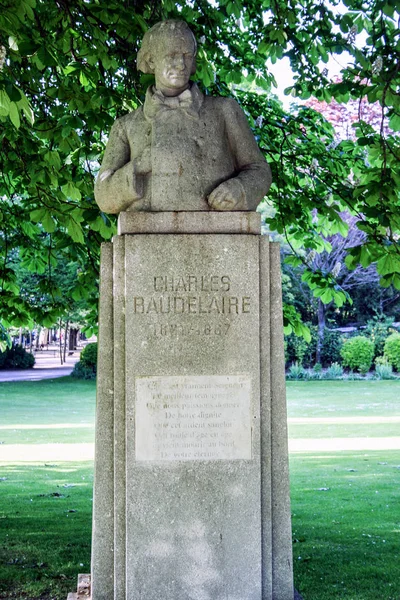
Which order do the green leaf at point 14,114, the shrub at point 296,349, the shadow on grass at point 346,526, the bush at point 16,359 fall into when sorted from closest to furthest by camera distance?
1. the green leaf at point 14,114
2. the shadow on grass at point 346,526
3. the shrub at point 296,349
4. the bush at point 16,359

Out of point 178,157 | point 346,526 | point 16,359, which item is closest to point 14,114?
point 178,157

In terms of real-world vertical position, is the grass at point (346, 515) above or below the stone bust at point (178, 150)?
below

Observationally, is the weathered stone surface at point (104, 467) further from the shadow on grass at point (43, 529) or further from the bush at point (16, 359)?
the bush at point (16, 359)

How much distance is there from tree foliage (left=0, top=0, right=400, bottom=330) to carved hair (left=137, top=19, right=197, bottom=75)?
0.78 metres

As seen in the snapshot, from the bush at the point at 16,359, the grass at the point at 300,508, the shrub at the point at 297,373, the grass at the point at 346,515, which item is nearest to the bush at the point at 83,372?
the bush at the point at 16,359

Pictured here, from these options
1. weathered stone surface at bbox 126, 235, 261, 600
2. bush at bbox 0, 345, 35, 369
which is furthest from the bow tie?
bush at bbox 0, 345, 35, 369

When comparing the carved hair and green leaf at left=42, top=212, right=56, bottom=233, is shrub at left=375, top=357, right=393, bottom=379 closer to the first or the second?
green leaf at left=42, top=212, right=56, bottom=233

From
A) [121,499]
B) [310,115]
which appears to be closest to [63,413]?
[310,115]

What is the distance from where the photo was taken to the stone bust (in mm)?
4883

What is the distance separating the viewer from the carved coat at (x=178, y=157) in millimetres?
4887

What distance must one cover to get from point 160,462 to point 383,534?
4916 millimetres

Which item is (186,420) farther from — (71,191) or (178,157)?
(71,191)

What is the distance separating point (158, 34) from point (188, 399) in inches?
86.7

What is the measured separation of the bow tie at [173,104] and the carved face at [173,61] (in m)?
0.06
